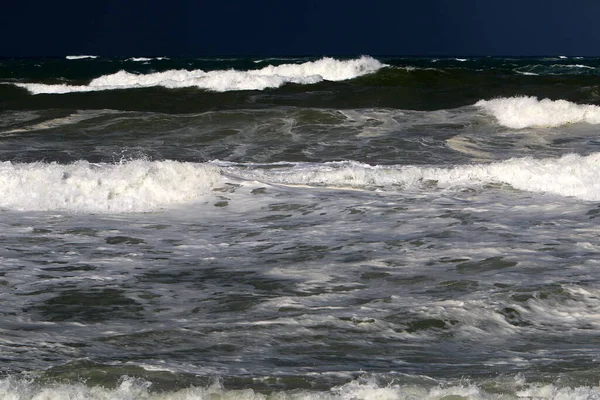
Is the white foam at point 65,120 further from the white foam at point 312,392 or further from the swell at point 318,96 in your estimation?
the white foam at point 312,392

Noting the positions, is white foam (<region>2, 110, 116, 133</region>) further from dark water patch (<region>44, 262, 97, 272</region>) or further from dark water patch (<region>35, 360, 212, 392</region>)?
dark water patch (<region>35, 360, 212, 392</region>)

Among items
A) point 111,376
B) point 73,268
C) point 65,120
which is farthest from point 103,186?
point 65,120

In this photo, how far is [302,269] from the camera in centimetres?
652

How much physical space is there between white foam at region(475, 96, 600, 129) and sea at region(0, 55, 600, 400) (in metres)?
1.96

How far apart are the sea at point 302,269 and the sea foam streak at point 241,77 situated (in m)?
10.6

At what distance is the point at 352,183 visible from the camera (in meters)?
10.3

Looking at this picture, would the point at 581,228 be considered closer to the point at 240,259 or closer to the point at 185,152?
the point at 240,259

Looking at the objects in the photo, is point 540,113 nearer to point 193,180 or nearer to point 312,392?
point 193,180

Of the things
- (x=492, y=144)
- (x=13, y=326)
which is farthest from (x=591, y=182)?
(x=13, y=326)

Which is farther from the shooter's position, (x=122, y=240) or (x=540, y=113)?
(x=540, y=113)

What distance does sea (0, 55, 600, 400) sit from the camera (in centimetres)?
421

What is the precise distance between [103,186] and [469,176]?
4.16m

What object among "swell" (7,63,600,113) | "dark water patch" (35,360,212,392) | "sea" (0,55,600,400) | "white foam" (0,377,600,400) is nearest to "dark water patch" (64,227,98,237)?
"sea" (0,55,600,400)

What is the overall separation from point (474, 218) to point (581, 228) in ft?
3.14
